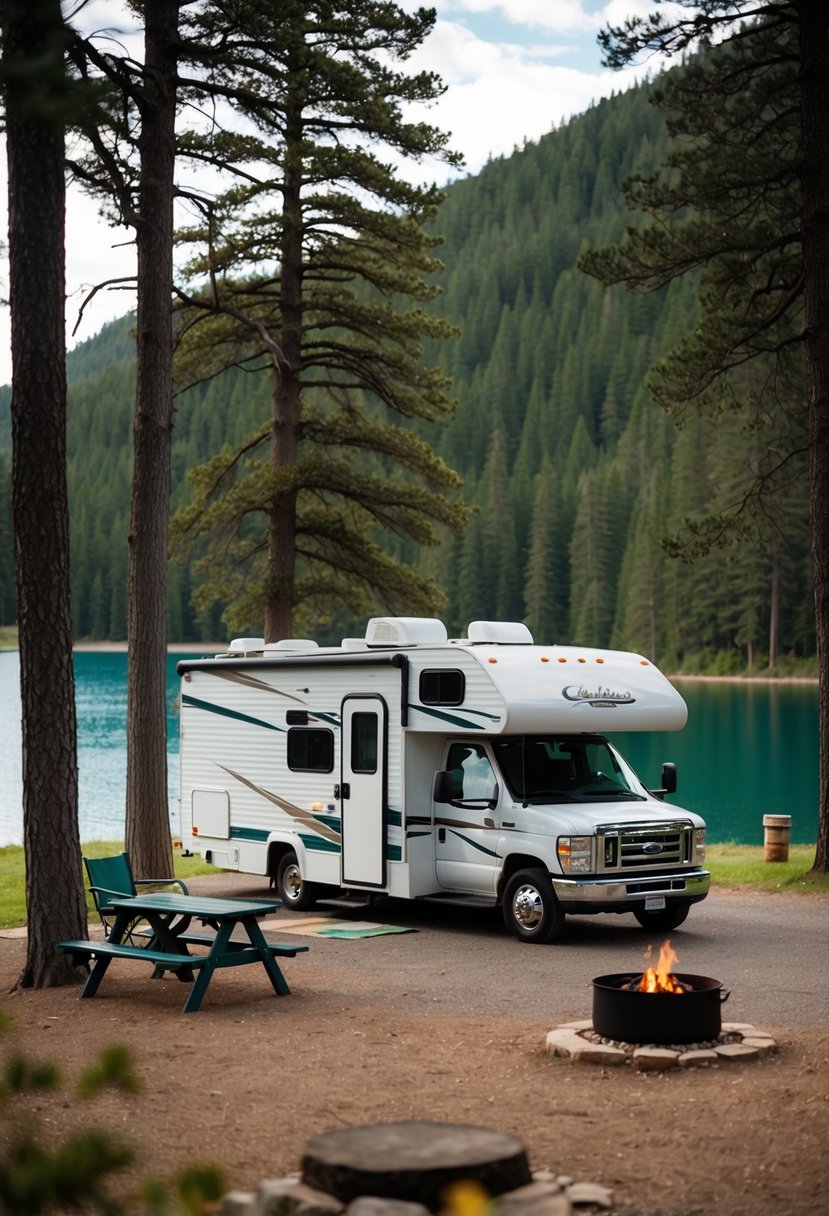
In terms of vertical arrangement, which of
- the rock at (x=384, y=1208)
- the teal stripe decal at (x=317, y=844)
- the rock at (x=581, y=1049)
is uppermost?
the rock at (x=384, y=1208)

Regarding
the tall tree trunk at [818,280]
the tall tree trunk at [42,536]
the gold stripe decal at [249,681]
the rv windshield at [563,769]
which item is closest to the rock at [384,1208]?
the tall tree trunk at [42,536]

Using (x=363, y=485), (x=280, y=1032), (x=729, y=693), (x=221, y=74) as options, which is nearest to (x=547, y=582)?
(x=729, y=693)

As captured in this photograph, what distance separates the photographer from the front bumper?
12.6m

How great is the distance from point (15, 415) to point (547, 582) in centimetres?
9950

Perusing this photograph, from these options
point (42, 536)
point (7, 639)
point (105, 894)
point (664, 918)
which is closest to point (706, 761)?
point (664, 918)

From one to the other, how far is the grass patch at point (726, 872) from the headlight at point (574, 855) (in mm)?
4457

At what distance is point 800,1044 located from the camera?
830 centimetres

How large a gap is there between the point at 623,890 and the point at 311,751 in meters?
3.83

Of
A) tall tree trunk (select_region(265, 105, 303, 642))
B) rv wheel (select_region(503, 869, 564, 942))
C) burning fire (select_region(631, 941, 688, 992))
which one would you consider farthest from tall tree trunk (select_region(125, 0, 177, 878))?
burning fire (select_region(631, 941, 688, 992))

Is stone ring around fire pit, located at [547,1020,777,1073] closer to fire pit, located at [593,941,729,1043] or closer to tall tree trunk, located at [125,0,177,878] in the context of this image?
A: fire pit, located at [593,941,729,1043]

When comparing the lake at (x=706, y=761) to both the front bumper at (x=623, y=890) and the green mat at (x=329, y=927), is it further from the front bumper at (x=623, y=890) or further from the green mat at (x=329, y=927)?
the front bumper at (x=623, y=890)

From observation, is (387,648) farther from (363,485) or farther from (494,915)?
(363,485)

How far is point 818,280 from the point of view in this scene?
16.8 m

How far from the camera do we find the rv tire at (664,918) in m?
13.6
